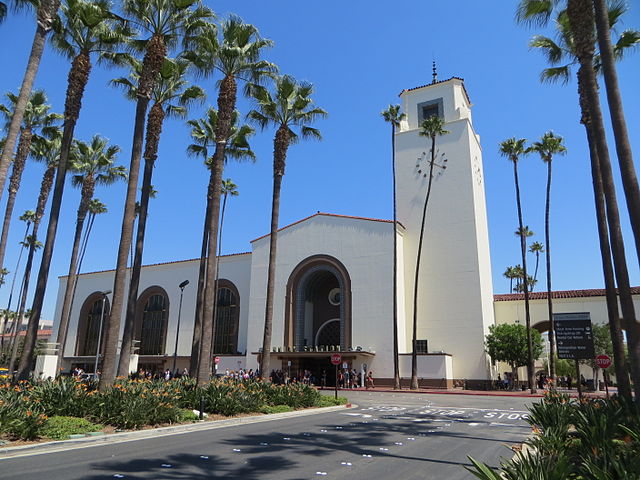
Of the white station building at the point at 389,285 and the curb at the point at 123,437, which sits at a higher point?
the white station building at the point at 389,285

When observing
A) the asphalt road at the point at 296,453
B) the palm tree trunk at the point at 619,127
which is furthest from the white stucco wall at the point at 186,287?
the palm tree trunk at the point at 619,127

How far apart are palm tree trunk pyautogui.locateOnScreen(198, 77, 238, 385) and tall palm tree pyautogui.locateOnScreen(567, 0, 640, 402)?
42.9ft

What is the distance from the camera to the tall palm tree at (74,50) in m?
17.5

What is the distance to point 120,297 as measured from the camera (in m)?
15.8

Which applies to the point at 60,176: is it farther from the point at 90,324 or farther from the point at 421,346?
the point at 90,324

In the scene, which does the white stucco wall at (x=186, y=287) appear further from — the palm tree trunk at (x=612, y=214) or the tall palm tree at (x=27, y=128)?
the palm tree trunk at (x=612, y=214)

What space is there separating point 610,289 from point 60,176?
19.1m

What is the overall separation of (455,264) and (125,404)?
30.3 meters

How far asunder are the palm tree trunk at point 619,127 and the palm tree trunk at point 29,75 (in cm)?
1565

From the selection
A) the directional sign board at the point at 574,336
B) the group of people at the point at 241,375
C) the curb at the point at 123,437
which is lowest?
the curb at the point at 123,437

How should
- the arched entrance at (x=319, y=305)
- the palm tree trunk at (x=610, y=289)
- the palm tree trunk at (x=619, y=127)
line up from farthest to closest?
the arched entrance at (x=319, y=305)
the palm tree trunk at (x=610, y=289)
the palm tree trunk at (x=619, y=127)

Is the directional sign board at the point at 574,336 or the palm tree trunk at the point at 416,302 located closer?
the directional sign board at the point at 574,336

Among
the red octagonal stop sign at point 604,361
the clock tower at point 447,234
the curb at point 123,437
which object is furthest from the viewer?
the clock tower at point 447,234

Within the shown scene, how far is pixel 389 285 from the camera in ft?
121
